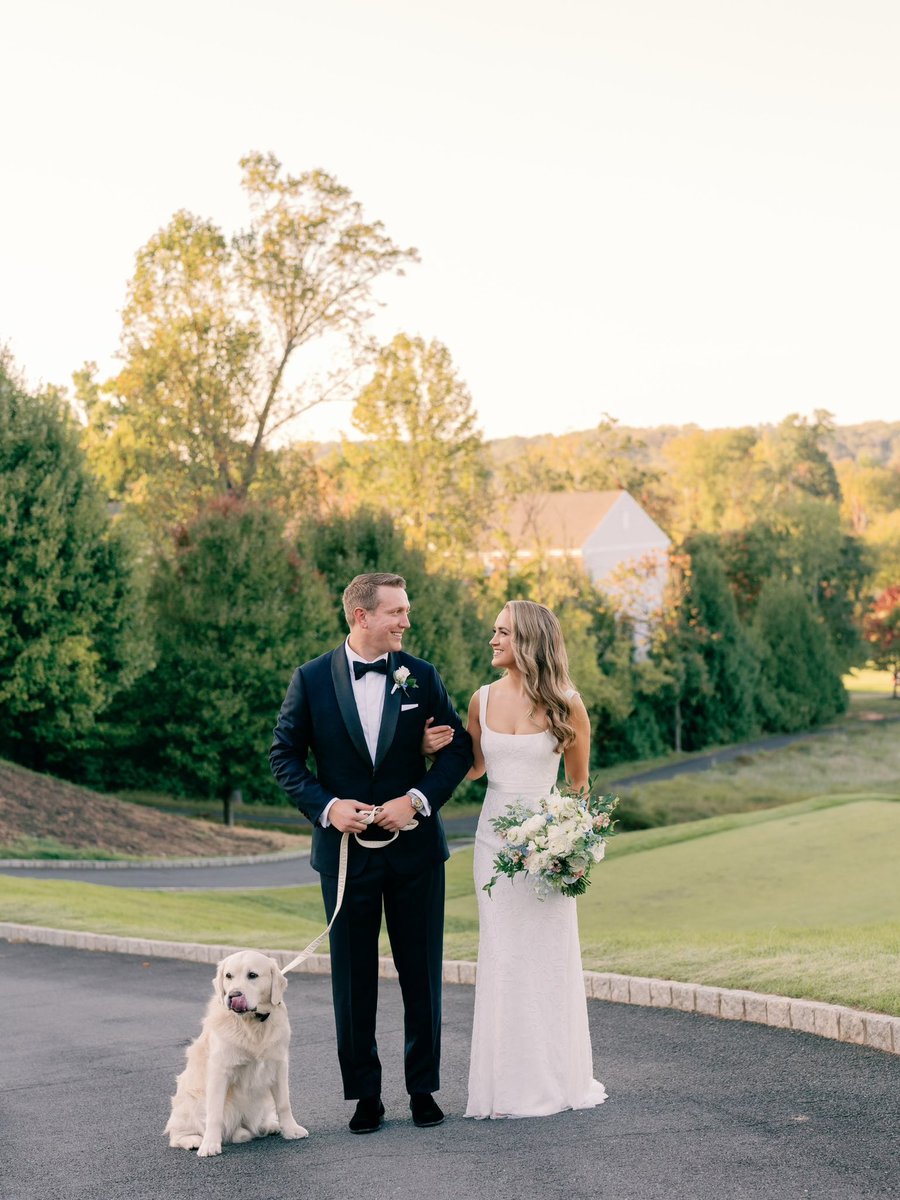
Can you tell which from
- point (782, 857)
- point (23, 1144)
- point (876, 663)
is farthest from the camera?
point (876, 663)

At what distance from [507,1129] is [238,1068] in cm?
134

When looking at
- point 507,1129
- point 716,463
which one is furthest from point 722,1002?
point 716,463

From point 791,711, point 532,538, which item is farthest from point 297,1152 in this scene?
point 791,711

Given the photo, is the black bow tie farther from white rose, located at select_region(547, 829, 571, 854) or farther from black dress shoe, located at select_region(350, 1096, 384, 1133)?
black dress shoe, located at select_region(350, 1096, 384, 1133)

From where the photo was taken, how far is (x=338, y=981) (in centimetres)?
707

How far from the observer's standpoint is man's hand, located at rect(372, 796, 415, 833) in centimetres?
676

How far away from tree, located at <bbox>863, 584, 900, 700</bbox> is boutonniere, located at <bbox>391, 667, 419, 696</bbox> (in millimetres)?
91090

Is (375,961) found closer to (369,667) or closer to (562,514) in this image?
(369,667)

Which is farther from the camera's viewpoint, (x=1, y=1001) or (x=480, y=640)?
(x=480, y=640)

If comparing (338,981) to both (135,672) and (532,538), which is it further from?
(532,538)

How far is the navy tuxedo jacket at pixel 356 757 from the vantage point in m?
6.93

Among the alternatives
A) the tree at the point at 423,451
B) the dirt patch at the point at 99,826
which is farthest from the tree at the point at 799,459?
the dirt patch at the point at 99,826

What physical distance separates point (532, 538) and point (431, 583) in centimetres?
1977

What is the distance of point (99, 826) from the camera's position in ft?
98.7
